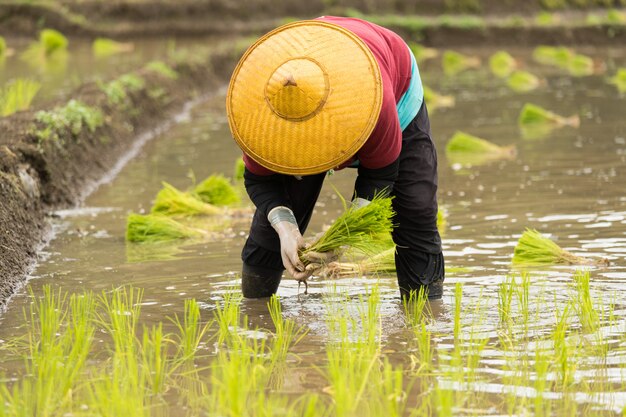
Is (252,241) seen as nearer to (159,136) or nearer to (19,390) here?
(19,390)

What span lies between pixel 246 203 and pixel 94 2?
14.4 metres

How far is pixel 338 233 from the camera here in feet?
11.8

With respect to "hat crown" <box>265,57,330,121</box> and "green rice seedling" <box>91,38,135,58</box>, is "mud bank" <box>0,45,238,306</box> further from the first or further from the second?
"green rice seedling" <box>91,38,135,58</box>

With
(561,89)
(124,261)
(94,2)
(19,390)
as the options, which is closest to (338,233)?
(19,390)

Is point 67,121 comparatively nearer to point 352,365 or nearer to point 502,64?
point 352,365

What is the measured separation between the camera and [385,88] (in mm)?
3291

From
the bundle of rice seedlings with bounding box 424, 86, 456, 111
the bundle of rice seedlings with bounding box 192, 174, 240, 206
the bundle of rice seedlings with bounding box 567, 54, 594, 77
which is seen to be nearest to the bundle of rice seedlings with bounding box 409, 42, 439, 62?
the bundle of rice seedlings with bounding box 567, 54, 594, 77

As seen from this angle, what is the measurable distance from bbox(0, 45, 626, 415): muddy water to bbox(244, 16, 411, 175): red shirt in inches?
23.3

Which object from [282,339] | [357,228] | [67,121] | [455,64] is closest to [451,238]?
[357,228]

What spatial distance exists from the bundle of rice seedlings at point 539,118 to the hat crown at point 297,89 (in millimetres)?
6545

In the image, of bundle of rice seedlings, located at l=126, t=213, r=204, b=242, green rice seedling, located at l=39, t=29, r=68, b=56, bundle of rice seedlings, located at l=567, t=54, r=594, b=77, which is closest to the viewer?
bundle of rice seedlings, located at l=126, t=213, r=204, b=242

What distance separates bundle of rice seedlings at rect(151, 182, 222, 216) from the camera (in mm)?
6020

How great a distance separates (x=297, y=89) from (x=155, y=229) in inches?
101

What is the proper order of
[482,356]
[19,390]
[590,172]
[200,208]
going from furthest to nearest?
[590,172]
[200,208]
[482,356]
[19,390]
